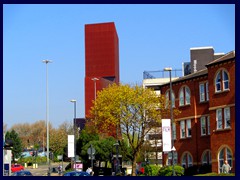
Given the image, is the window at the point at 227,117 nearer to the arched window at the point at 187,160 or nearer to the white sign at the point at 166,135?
the arched window at the point at 187,160

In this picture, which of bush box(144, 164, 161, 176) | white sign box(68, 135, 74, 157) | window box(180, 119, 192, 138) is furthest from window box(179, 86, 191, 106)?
white sign box(68, 135, 74, 157)

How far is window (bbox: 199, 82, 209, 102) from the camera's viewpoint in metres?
59.1

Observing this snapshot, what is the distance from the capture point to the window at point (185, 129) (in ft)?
203

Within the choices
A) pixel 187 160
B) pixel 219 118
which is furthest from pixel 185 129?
pixel 219 118

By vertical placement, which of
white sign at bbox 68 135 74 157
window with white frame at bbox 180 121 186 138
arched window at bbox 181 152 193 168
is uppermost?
window with white frame at bbox 180 121 186 138

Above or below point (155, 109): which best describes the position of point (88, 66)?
above

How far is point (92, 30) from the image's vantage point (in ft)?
387

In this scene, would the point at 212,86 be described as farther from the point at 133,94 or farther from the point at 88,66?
the point at 88,66

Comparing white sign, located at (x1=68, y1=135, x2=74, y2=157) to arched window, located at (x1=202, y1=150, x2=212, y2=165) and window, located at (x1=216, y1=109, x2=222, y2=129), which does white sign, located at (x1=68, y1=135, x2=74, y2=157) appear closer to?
window, located at (x1=216, y1=109, x2=222, y2=129)

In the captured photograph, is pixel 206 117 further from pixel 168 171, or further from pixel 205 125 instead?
pixel 168 171

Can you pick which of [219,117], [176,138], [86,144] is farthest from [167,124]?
[86,144]

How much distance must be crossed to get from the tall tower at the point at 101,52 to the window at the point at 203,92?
177ft

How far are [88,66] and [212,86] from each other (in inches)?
2641
